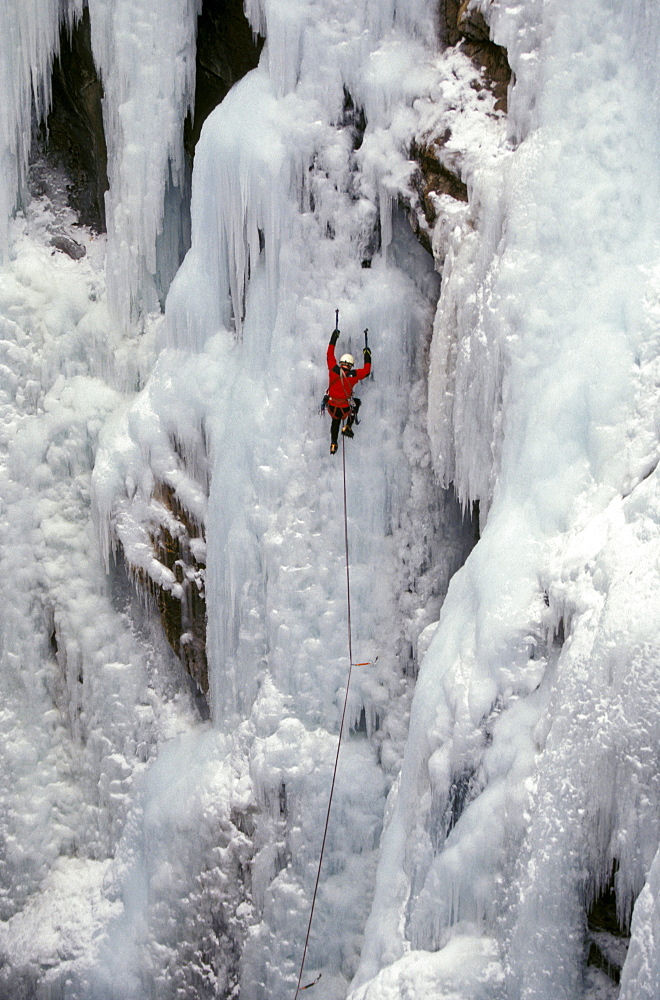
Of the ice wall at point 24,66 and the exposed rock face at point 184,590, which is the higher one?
the ice wall at point 24,66

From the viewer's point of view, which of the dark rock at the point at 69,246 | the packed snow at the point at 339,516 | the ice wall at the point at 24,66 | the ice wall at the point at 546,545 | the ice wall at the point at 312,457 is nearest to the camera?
the ice wall at the point at 546,545

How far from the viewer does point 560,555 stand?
6156mm

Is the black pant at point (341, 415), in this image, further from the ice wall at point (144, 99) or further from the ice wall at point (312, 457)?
the ice wall at point (144, 99)

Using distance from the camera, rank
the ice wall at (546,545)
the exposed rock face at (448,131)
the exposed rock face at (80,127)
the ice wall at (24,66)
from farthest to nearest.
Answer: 1. the exposed rock face at (80,127)
2. the ice wall at (24,66)
3. the exposed rock face at (448,131)
4. the ice wall at (546,545)

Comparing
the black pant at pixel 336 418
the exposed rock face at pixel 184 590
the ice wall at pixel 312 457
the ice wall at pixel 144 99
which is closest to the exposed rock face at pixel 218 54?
the ice wall at pixel 144 99

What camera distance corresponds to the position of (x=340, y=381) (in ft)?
26.2

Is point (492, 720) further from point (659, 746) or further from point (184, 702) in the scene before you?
point (184, 702)

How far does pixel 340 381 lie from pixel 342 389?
0.06 metres

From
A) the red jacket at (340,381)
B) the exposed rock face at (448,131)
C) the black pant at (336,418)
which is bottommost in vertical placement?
the black pant at (336,418)

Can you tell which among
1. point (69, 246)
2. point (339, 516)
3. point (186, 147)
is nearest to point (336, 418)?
point (339, 516)

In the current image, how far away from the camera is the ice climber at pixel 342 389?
25.9ft

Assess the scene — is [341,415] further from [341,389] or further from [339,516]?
[339,516]

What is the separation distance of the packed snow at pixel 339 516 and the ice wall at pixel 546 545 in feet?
0.07

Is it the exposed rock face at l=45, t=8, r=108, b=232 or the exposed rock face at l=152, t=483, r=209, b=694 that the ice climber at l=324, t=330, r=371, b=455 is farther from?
the exposed rock face at l=45, t=8, r=108, b=232
